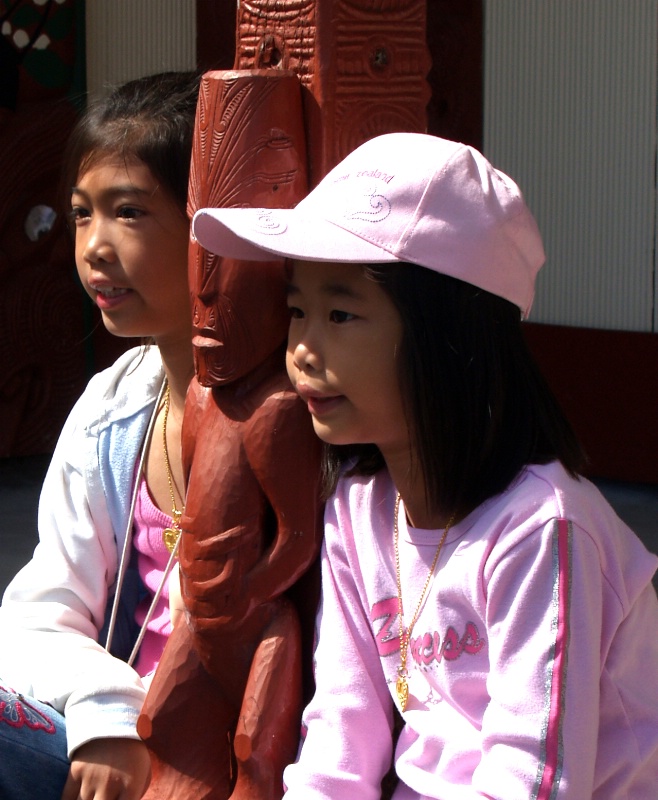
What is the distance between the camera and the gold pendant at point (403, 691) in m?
1.45

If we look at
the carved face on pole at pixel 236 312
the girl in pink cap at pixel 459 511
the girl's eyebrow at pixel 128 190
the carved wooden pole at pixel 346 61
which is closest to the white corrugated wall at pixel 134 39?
the girl's eyebrow at pixel 128 190

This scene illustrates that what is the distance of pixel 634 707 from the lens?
1.36 meters

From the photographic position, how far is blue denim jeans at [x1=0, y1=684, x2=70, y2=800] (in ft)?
5.19

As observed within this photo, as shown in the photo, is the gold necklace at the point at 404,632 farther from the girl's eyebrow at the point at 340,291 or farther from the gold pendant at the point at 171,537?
the gold pendant at the point at 171,537

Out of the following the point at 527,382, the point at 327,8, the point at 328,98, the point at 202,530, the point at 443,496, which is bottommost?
the point at 202,530

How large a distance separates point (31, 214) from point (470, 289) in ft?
12.2

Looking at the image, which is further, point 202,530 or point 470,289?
point 202,530

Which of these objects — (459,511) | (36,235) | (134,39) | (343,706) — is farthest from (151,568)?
(134,39)

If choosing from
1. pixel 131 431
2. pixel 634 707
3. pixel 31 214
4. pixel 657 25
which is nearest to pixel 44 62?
pixel 31 214

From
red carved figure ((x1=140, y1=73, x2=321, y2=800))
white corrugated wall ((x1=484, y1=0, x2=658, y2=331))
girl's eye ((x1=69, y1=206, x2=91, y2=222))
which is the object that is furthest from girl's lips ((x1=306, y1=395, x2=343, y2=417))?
white corrugated wall ((x1=484, y1=0, x2=658, y2=331))

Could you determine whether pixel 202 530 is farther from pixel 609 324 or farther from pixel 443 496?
pixel 609 324

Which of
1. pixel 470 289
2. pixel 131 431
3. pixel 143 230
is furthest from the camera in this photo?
pixel 131 431

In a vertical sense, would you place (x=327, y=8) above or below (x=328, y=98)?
above

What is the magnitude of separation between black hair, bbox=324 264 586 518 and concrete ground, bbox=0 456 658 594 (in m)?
2.40
